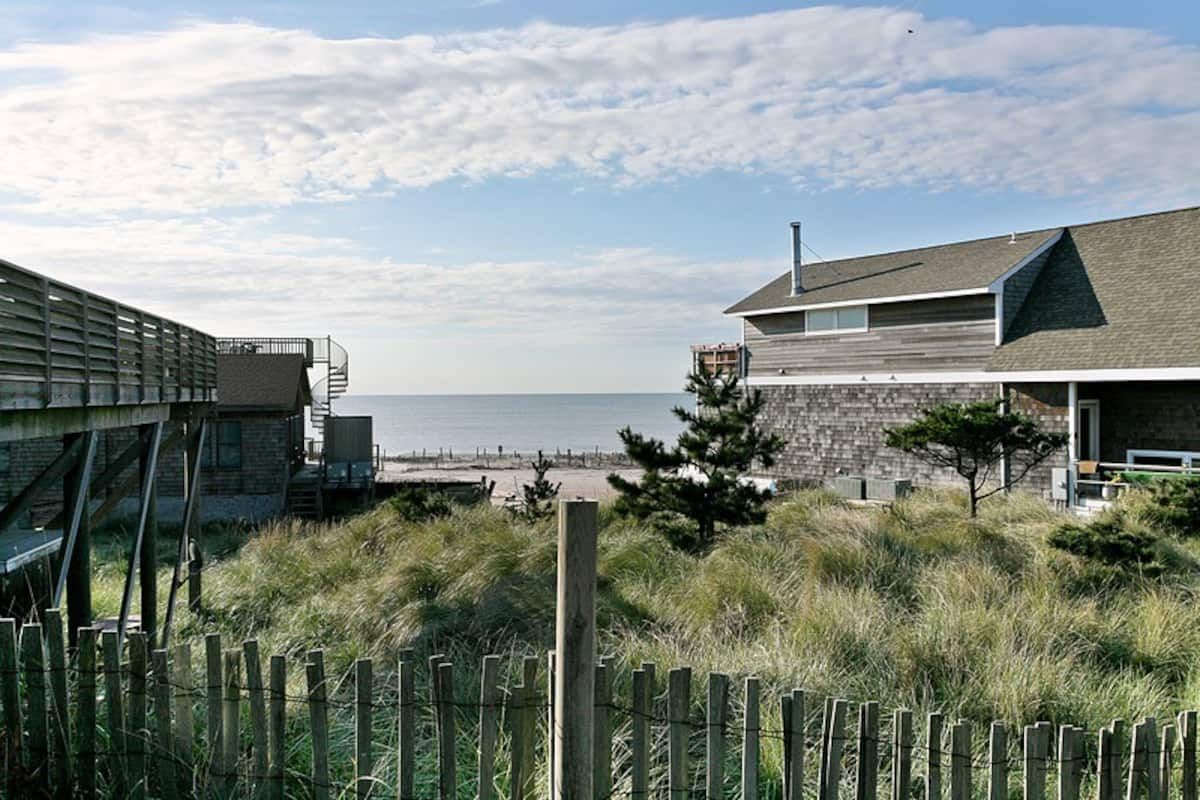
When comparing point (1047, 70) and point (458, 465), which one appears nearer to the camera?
point (1047, 70)

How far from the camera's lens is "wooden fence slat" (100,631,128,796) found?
390 cm

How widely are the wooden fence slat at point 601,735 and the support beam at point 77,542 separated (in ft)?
17.1

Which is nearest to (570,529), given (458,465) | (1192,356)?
(1192,356)

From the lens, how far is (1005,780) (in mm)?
3945

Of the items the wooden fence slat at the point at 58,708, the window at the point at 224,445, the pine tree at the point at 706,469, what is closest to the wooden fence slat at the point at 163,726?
the wooden fence slat at the point at 58,708

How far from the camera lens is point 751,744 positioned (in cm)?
381

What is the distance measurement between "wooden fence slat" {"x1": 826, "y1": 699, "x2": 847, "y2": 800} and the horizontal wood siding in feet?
66.2

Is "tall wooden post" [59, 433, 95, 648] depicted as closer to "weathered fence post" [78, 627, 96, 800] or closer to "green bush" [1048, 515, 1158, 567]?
"weathered fence post" [78, 627, 96, 800]

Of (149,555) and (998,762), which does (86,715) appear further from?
(149,555)

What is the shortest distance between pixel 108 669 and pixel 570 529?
207 centimetres

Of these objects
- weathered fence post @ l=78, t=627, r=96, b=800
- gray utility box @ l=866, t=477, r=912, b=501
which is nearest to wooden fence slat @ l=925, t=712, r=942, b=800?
weathered fence post @ l=78, t=627, r=96, b=800

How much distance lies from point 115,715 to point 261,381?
85.0ft

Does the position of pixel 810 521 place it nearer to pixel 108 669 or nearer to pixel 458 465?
pixel 108 669

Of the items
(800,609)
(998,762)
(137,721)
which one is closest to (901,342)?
(800,609)
